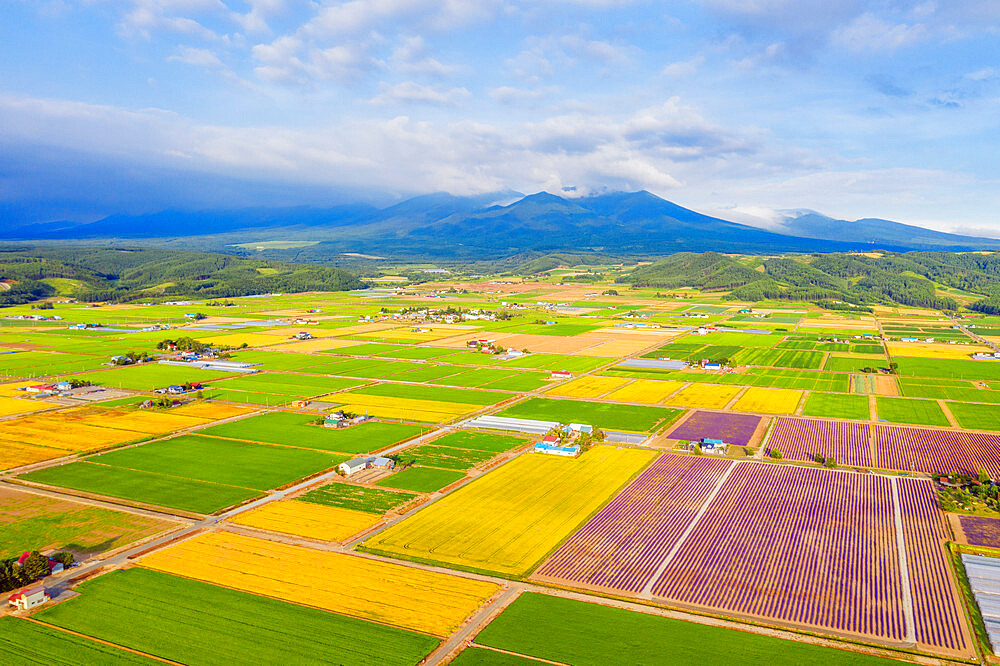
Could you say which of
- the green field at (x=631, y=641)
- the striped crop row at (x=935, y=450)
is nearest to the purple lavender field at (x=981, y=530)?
the striped crop row at (x=935, y=450)

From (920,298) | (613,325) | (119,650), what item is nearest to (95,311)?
(613,325)

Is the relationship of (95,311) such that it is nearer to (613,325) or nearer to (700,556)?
(613,325)

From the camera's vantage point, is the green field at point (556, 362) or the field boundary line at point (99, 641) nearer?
the field boundary line at point (99, 641)

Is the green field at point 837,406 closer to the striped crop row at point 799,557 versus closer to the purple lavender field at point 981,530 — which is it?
the striped crop row at point 799,557

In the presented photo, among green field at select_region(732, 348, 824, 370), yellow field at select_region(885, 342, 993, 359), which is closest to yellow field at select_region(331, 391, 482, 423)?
green field at select_region(732, 348, 824, 370)

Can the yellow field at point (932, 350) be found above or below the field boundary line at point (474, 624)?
above

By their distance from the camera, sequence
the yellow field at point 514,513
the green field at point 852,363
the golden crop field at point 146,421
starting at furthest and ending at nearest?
1. the green field at point 852,363
2. the golden crop field at point 146,421
3. the yellow field at point 514,513

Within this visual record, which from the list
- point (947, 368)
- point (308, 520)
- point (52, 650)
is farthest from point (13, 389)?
point (947, 368)
